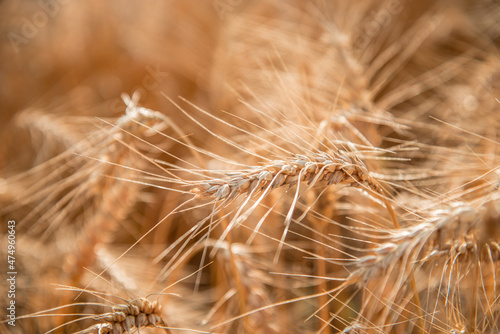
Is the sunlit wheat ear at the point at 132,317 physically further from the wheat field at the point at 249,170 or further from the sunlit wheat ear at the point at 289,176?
the sunlit wheat ear at the point at 289,176

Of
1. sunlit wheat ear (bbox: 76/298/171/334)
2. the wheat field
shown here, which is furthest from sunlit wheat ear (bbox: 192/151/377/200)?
sunlit wheat ear (bbox: 76/298/171/334)

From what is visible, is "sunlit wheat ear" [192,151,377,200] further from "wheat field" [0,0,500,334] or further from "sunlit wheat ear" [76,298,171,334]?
"sunlit wheat ear" [76,298,171,334]

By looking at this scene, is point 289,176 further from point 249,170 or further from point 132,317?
point 132,317

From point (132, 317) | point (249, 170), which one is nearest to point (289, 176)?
point (249, 170)

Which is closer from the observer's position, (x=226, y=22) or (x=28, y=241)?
(x=28, y=241)

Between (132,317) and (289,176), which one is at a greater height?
(289,176)

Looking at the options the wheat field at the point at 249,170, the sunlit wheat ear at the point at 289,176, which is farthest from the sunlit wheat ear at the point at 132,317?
the sunlit wheat ear at the point at 289,176

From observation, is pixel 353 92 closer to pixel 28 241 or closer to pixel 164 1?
pixel 28 241

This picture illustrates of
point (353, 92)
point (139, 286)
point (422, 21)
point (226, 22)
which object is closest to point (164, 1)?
point (226, 22)
